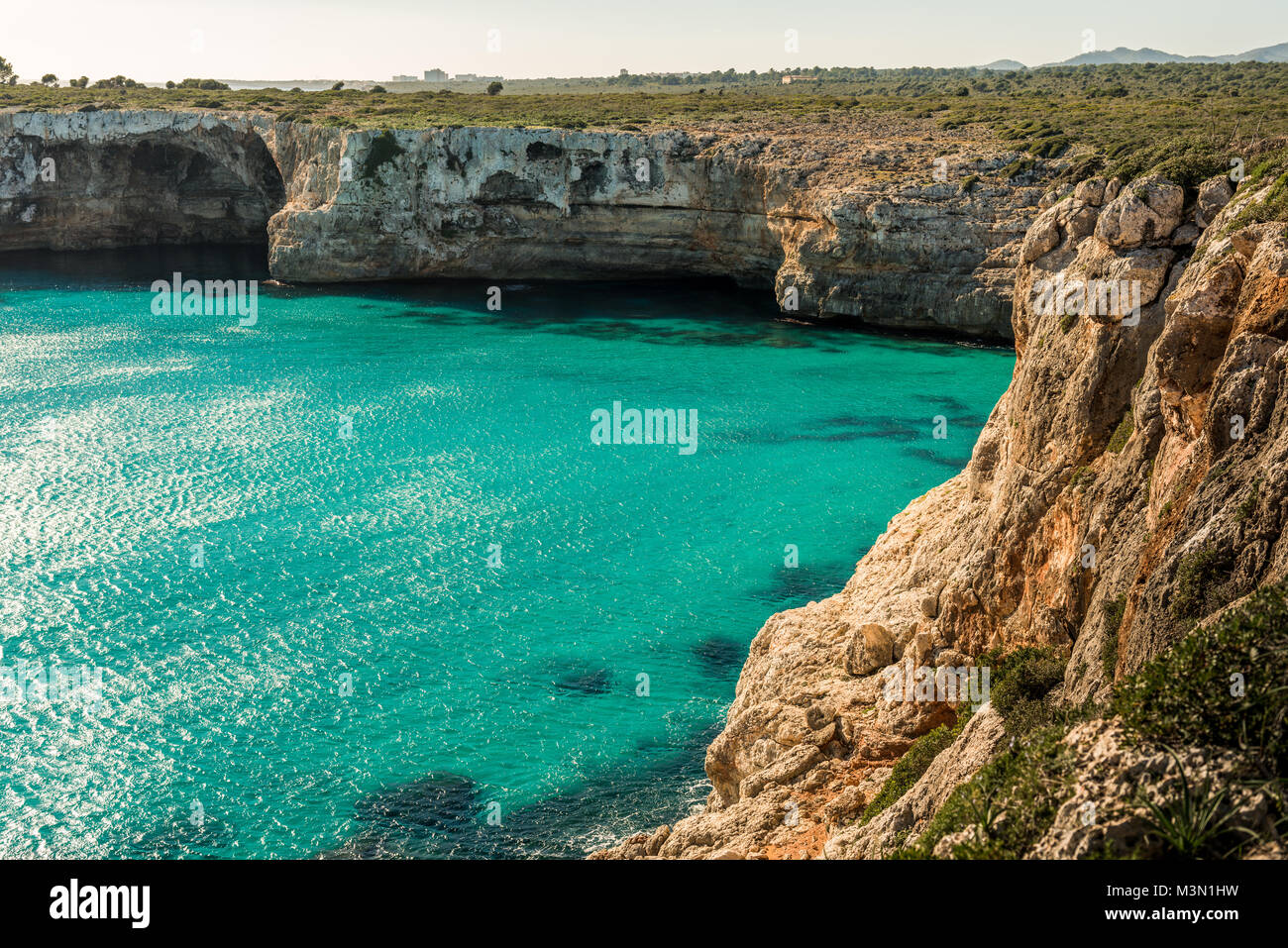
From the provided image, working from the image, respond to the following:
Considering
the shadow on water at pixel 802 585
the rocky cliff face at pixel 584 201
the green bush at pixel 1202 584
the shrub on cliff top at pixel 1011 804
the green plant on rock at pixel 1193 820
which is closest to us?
the green plant on rock at pixel 1193 820

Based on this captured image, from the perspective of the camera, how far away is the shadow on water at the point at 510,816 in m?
18.4

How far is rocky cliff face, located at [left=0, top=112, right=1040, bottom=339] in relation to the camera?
54.1m

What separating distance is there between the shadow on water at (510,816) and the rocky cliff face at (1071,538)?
206 centimetres

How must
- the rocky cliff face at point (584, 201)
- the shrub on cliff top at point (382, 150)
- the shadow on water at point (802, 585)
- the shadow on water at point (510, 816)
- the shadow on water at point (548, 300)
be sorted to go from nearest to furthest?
the shadow on water at point (510, 816), the shadow on water at point (802, 585), the rocky cliff face at point (584, 201), the shadow on water at point (548, 300), the shrub on cliff top at point (382, 150)

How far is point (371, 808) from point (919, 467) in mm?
24140

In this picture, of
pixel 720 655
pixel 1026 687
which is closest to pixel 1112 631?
pixel 1026 687

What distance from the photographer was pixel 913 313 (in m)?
55.6

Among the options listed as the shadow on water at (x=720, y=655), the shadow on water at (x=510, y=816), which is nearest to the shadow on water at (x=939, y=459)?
the shadow on water at (x=720, y=655)

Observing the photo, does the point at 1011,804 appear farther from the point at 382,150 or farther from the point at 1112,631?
the point at 382,150

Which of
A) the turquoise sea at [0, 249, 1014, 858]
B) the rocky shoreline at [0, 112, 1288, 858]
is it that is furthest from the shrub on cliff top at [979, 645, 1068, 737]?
the turquoise sea at [0, 249, 1014, 858]

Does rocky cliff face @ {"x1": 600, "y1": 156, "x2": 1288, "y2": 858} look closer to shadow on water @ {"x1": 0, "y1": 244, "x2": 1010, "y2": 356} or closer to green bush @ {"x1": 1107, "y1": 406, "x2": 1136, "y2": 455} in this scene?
green bush @ {"x1": 1107, "y1": 406, "x2": 1136, "y2": 455}

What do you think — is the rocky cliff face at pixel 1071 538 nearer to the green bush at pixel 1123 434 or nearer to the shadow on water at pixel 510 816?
the green bush at pixel 1123 434
